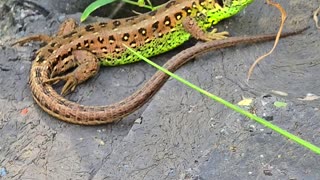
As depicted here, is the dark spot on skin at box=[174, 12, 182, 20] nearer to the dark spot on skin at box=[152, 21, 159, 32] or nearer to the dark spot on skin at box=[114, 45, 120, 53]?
the dark spot on skin at box=[152, 21, 159, 32]

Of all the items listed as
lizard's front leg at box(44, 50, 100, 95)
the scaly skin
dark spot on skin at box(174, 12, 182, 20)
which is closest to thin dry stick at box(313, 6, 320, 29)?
the scaly skin

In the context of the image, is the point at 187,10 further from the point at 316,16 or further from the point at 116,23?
the point at 316,16

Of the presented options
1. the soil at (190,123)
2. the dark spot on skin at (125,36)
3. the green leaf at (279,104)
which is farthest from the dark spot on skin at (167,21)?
the green leaf at (279,104)

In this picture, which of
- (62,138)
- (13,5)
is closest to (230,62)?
(62,138)

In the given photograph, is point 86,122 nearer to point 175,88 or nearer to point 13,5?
point 175,88

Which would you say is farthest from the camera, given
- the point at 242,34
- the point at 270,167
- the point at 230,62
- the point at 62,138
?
the point at 242,34

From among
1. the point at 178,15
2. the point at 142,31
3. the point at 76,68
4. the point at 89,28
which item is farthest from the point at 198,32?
the point at 76,68
